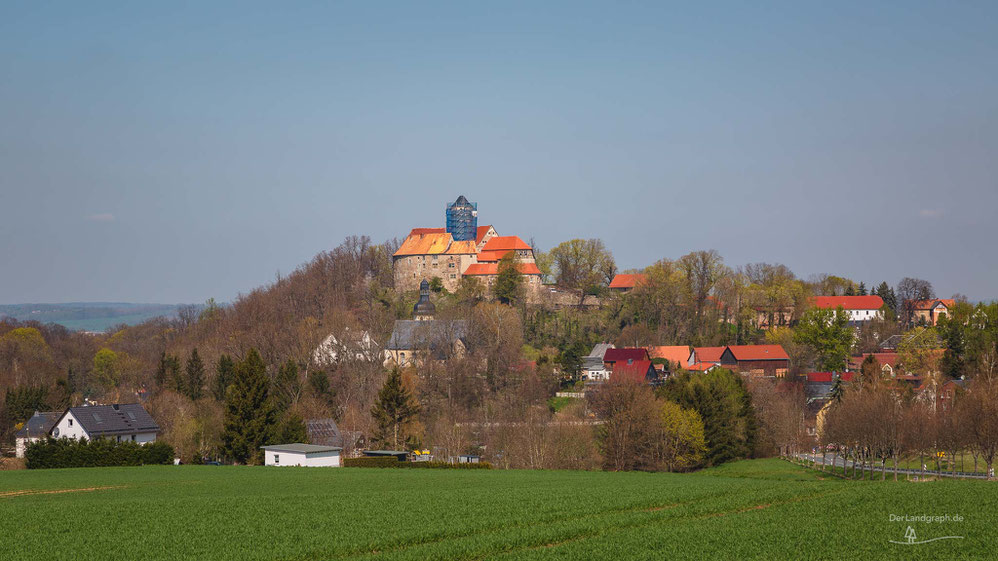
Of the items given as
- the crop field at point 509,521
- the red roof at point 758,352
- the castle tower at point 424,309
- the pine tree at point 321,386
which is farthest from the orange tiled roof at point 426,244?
the crop field at point 509,521

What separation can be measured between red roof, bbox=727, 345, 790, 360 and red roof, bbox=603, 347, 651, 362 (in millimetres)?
8922

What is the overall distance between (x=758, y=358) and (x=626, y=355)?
534 inches

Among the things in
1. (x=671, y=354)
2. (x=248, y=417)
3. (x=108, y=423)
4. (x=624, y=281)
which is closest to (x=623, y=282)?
(x=624, y=281)

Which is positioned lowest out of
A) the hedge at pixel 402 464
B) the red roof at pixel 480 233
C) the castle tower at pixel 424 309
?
the hedge at pixel 402 464

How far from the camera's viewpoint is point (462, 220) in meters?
134

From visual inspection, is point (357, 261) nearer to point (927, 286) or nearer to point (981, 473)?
point (927, 286)

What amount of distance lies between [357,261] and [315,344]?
3840cm

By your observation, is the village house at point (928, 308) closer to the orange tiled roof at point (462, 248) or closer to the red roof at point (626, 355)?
the red roof at point (626, 355)

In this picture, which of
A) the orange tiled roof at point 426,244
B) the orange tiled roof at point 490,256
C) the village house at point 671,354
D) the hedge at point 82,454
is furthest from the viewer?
the orange tiled roof at point 490,256

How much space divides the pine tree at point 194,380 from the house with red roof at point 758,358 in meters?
50.1

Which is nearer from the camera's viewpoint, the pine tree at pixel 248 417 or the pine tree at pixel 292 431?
the pine tree at pixel 248 417

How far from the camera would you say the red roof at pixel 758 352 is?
315 ft

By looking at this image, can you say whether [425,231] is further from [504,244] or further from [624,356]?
[624,356]

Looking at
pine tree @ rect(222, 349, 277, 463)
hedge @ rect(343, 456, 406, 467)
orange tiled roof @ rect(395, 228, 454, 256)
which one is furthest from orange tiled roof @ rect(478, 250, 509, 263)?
hedge @ rect(343, 456, 406, 467)
